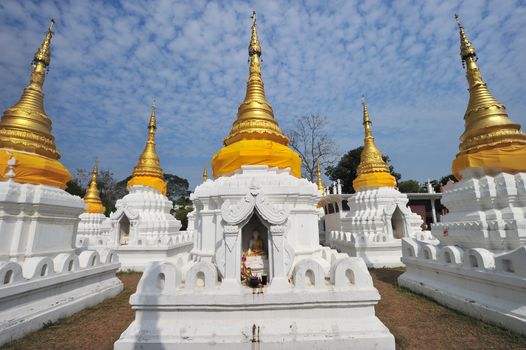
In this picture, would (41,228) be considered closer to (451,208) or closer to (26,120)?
(26,120)

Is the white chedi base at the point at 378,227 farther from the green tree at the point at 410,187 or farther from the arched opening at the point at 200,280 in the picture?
the green tree at the point at 410,187

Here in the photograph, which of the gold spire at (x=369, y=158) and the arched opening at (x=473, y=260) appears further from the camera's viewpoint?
the gold spire at (x=369, y=158)

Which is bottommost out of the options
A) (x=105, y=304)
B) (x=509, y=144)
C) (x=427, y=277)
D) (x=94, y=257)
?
(x=105, y=304)

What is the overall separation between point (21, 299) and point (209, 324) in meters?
4.40

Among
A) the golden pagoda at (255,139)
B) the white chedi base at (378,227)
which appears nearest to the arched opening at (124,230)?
the golden pagoda at (255,139)

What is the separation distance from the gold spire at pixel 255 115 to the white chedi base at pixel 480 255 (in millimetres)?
6282

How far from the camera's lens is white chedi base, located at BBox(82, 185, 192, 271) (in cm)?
1440

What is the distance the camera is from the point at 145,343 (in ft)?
15.1

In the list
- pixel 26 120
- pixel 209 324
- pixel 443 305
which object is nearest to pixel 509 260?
pixel 443 305

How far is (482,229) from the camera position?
717 cm

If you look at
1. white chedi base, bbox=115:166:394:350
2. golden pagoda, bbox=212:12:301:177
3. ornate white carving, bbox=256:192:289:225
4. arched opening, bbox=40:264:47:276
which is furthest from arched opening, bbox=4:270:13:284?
golden pagoda, bbox=212:12:301:177

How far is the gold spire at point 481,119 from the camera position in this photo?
822 cm

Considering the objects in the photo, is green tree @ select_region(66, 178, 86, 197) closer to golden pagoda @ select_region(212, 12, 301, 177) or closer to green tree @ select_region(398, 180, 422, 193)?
golden pagoda @ select_region(212, 12, 301, 177)

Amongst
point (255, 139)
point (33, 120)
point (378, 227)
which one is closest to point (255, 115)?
point (255, 139)
